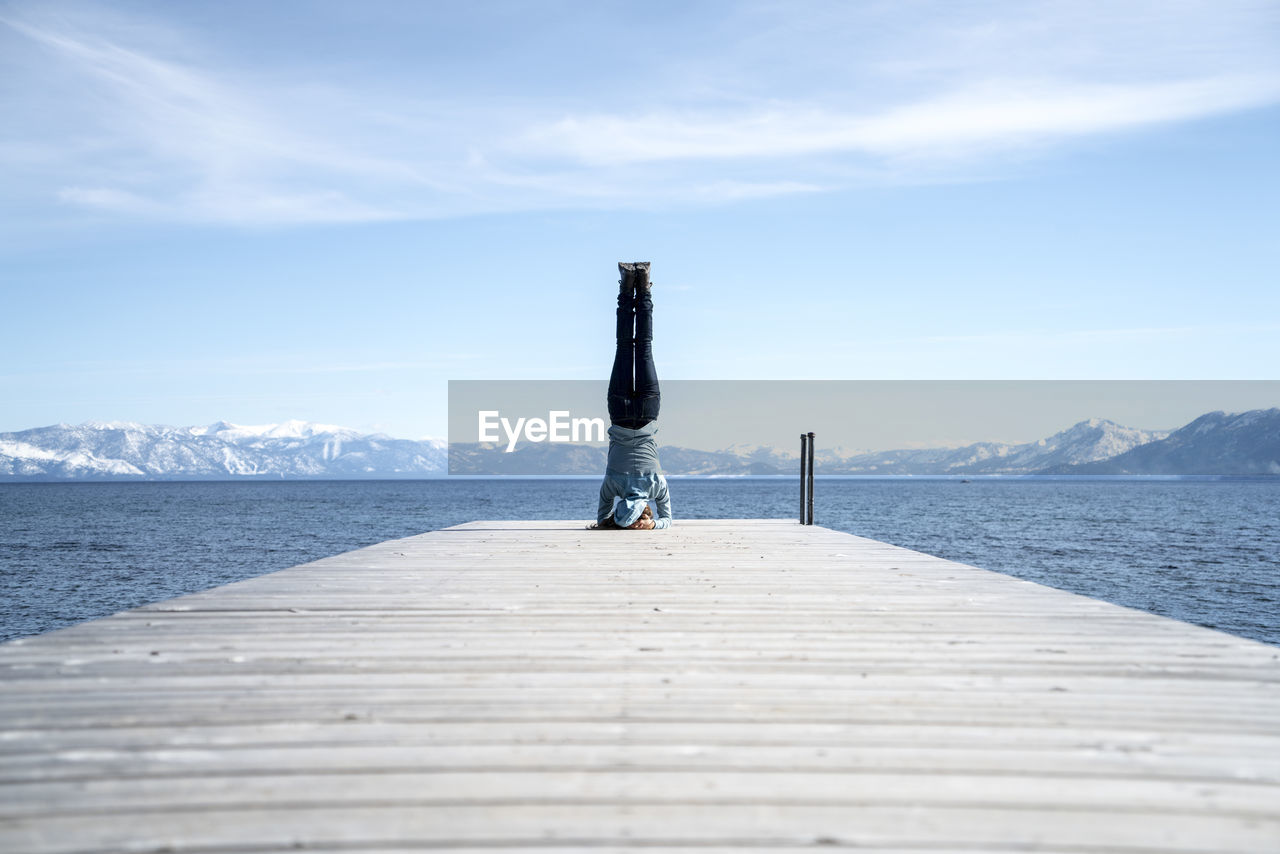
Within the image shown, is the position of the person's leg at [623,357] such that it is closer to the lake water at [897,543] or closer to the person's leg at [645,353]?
the person's leg at [645,353]

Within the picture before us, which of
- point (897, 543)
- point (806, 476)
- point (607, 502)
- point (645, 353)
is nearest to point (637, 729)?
point (645, 353)

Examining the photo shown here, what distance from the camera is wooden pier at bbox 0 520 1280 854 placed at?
216 cm

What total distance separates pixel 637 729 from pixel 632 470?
26.2 ft

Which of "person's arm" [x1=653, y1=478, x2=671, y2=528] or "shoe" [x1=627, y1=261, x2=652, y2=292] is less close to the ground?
"shoe" [x1=627, y1=261, x2=652, y2=292]

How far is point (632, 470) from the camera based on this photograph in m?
10.8

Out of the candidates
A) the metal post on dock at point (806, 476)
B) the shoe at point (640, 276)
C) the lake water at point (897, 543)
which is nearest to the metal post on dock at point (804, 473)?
the metal post on dock at point (806, 476)

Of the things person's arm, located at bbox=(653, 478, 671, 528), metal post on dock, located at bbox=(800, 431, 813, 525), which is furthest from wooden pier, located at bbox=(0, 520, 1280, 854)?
metal post on dock, located at bbox=(800, 431, 813, 525)

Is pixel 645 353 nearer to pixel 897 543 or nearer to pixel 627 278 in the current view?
pixel 627 278

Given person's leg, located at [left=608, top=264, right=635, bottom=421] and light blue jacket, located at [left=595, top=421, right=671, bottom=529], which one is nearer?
person's leg, located at [left=608, top=264, right=635, bottom=421]

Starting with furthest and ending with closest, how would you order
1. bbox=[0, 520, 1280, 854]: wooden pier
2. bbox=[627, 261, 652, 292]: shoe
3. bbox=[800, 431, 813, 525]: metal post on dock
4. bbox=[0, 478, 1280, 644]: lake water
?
bbox=[0, 478, 1280, 644]: lake water → bbox=[800, 431, 813, 525]: metal post on dock → bbox=[627, 261, 652, 292]: shoe → bbox=[0, 520, 1280, 854]: wooden pier

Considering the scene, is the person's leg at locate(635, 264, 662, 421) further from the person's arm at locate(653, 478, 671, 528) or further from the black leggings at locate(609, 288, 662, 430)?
the person's arm at locate(653, 478, 671, 528)

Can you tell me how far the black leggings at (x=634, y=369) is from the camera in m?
10.4

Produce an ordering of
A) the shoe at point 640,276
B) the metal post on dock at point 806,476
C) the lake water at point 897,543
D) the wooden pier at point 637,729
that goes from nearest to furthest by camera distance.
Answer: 1. the wooden pier at point 637,729
2. the shoe at point 640,276
3. the metal post on dock at point 806,476
4. the lake water at point 897,543

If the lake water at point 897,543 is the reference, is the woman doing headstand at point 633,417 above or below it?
above
